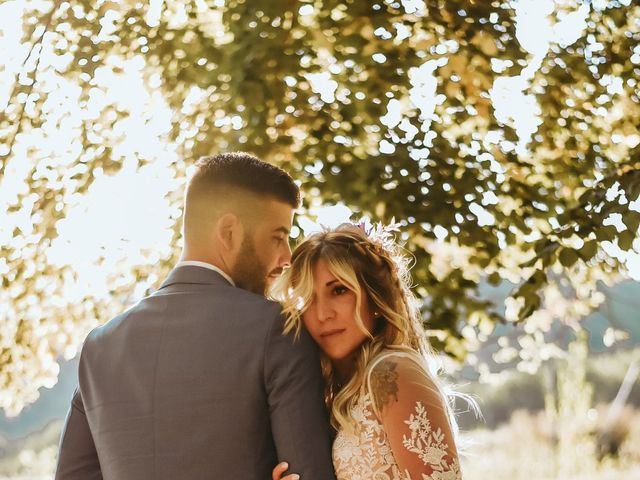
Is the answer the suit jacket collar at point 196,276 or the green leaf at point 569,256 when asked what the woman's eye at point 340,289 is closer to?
the suit jacket collar at point 196,276

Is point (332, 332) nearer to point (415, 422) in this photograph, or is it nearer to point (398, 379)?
point (398, 379)

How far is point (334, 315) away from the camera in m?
3.01

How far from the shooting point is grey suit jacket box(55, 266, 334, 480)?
2588 mm

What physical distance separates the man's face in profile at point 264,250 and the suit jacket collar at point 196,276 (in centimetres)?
9

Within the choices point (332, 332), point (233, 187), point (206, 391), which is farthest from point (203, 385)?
point (233, 187)

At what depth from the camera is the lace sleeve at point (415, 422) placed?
8.98ft

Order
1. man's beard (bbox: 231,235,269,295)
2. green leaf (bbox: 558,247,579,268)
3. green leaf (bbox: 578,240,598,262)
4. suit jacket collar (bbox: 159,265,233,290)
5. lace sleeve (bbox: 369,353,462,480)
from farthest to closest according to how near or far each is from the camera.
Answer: green leaf (bbox: 558,247,579,268), green leaf (bbox: 578,240,598,262), man's beard (bbox: 231,235,269,295), suit jacket collar (bbox: 159,265,233,290), lace sleeve (bbox: 369,353,462,480)

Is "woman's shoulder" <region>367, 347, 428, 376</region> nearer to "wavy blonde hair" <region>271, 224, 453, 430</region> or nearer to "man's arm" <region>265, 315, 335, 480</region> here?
"wavy blonde hair" <region>271, 224, 453, 430</region>

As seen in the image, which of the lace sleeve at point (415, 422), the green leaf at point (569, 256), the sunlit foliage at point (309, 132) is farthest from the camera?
the sunlit foliage at point (309, 132)

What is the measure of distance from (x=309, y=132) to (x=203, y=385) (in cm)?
357

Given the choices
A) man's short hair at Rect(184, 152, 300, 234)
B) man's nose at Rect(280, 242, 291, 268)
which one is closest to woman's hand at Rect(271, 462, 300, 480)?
man's nose at Rect(280, 242, 291, 268)

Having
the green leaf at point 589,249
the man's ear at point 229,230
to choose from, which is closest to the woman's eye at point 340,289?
the man's ear at point 229,230

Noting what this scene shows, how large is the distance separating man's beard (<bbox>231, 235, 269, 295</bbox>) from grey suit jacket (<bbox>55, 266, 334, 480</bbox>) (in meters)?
0.10

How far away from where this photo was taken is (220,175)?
3160 millimetres
